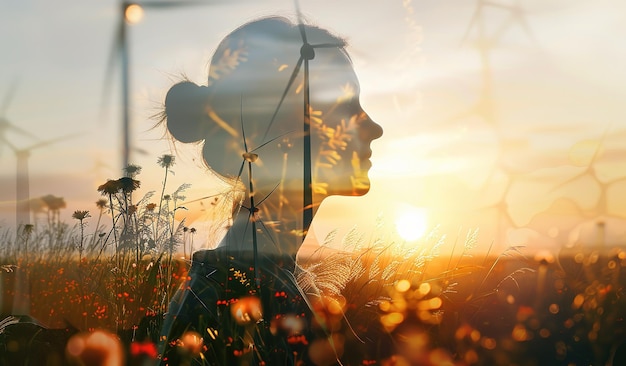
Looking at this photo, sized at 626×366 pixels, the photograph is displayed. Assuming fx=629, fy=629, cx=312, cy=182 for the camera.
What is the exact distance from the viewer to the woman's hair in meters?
3.73

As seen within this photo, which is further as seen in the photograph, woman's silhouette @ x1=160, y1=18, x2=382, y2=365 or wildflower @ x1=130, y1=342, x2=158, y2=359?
wildflower @ x1=130, y1=342, x2=158, y2=359

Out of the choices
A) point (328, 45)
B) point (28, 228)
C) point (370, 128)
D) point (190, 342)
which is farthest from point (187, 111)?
point (28, 228)

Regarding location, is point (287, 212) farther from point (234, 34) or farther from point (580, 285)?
point (580, 285)

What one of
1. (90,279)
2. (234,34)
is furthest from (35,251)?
(234,34)

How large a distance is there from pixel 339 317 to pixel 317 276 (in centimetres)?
106

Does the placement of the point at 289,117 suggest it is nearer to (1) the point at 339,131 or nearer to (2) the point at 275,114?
(2) the point at 275,114

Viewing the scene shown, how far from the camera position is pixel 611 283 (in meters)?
6.82

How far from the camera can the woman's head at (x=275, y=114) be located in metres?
3.75

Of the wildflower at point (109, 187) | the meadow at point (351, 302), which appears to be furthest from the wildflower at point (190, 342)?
the wildflower at point (109, 187)

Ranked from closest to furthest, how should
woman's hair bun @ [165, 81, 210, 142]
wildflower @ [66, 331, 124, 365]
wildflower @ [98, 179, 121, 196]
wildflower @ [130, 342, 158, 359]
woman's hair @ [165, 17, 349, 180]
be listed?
wildflower @ [66, 331, 124, 365]
woman's hair @ [165, 17, 349, 180]
woman's hair bun @ [165, 81, 210, 142]
wildflower @ [130, 342, 158, 359]
wildflower @ [98, 179, 121, 196]

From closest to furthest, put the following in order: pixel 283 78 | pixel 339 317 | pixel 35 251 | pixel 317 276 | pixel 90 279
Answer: pixel 283 78 < pixel 317 276 < pixel 339 317 < pixel 90 279 < pixel 35 251

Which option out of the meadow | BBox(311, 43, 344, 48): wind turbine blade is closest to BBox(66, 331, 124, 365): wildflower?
the meadow

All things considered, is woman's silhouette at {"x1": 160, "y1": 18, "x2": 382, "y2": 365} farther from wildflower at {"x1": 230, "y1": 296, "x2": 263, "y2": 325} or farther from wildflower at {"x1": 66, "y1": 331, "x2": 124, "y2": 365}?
wildflower at {"x1": 66, "y1": 331, "x2": 124, "y2": 365}

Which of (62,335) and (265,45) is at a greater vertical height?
(265,45)
